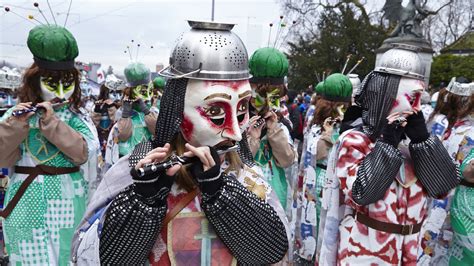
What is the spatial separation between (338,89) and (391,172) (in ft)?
10.1

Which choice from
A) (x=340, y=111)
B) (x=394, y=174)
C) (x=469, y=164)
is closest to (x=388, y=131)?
(x=394, y=174)

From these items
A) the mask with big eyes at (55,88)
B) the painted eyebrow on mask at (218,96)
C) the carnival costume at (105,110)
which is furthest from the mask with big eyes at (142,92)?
A: the painted eyebrow on mask at (218,96)

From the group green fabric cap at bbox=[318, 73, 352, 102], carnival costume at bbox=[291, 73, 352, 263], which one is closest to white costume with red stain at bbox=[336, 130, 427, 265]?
carnival costume at bbox=[291, 73, 352, 263]

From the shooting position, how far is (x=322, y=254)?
128 inches

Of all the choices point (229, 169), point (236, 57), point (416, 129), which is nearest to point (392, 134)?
point (416, 129)

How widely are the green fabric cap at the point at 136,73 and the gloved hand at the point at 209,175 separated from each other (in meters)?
4.98

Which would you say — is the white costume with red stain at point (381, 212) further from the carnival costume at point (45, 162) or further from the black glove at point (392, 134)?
the carnival costume at point (45, 162)

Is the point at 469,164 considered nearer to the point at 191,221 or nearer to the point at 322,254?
the point at 322,254

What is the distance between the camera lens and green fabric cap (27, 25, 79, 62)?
3.39 meters

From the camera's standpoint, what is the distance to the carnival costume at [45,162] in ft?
11.1

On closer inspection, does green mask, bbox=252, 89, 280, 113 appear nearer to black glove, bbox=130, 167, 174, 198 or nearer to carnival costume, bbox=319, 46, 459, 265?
carnival costume, bbox=319, 46, 459, 265

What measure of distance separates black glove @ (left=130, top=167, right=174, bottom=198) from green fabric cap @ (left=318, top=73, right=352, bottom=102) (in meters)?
4.39

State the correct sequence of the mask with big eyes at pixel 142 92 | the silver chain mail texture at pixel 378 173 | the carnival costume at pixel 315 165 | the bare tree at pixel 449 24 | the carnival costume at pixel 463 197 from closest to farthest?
the silver chain mail texture at pixel 378 173 → the carnival costume at pixel 463 197 → the carnival costume at pixel 315 165 → the mask with big eyes at pixel 142 92 → the bare tree at pixel 449 24

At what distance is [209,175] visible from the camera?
1.71 meters
